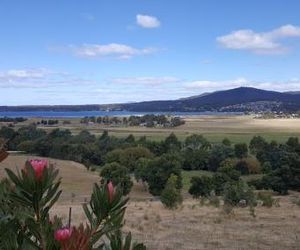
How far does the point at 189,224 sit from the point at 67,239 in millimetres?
20598

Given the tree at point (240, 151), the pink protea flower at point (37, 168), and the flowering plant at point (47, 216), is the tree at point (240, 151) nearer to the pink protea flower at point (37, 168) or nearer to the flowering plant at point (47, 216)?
the flowering plant at point (47, 216)

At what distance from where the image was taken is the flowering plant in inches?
76.0

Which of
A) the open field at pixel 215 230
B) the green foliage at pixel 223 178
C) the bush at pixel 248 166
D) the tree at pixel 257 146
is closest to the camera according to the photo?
the open field at pixel 215 230

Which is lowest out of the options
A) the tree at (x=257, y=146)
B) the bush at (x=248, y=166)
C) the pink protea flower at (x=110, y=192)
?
the bush at (x=248, y=166)

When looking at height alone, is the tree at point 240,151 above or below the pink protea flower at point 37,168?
below

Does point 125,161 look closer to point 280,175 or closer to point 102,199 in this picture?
point 280,175

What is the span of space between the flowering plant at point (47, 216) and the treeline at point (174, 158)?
169 ft

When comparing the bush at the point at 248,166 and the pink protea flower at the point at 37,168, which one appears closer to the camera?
the pink protea flower at the point at 37,168

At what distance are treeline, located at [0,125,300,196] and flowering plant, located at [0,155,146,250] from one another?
169 feet

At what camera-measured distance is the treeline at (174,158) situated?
2426 inches

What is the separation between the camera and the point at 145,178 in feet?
211

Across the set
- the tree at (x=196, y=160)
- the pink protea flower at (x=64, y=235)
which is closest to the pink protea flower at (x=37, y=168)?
the pink protea flower at (x=64, y=235)

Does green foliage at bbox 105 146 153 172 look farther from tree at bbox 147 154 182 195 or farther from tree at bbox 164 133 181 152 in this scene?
tree at bbox 147 154 182 195

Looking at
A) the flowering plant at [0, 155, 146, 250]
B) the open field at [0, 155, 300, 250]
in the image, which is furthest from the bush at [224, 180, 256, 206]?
the flowering plant at [0, 155, 146, 250]
